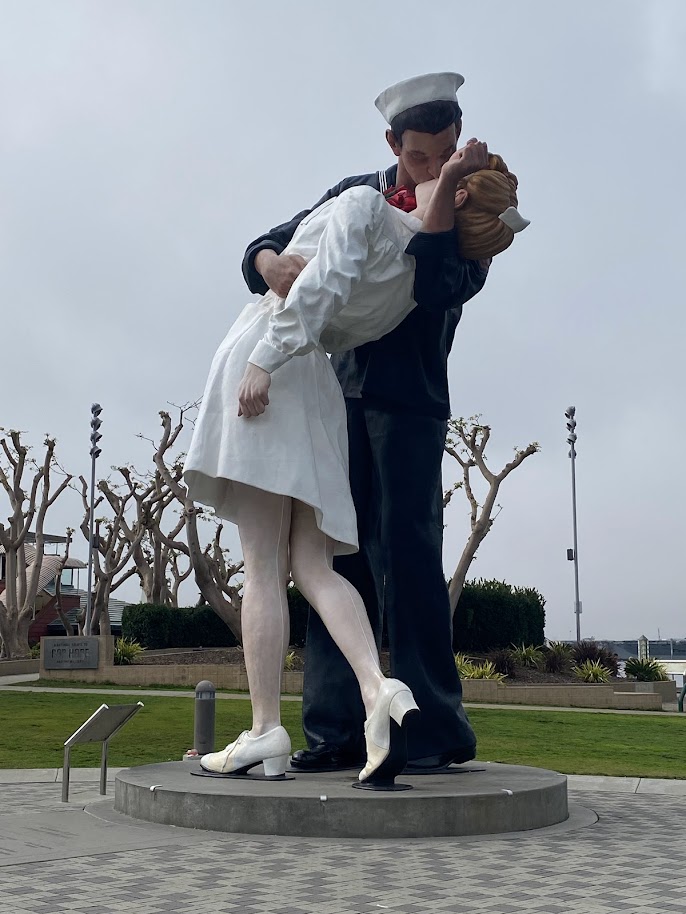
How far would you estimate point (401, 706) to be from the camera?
185 inches

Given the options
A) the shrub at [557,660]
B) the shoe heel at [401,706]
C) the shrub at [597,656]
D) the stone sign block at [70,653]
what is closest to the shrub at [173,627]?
the stone sign block at [70,653]

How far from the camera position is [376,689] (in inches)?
195

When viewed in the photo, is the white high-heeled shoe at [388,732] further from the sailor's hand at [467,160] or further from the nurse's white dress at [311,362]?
the sailor's hand at [467,160]

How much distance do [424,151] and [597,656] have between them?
22.3 m

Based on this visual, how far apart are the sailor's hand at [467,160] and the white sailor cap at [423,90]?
1.93 feet

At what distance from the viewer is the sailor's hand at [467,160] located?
216 inches

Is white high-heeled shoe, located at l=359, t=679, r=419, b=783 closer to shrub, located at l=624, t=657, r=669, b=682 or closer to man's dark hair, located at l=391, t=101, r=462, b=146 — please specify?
man's dark hair, located at l=391, t=101, r=462, b=146

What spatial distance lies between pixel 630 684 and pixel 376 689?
20995 mm

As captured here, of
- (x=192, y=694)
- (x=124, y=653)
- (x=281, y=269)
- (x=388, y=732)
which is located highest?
(x=281, y=269)

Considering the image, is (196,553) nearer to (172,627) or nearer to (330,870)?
(172,627)

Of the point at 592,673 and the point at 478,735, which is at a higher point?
the point at 592,673

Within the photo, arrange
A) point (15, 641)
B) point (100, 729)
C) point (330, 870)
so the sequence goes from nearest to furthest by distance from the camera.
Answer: point (330, 870) → point (100, 729) → point (15, 641)

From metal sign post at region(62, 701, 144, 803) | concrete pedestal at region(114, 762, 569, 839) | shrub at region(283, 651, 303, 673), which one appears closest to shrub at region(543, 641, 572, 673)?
shrub at region(283, 651, 303, 673)

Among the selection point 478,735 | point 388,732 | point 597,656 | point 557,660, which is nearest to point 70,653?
point 557,660
